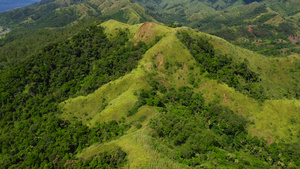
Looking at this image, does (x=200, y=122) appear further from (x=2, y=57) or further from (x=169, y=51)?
(x=2, y=57)

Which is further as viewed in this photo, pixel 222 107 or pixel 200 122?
pixel 222 107

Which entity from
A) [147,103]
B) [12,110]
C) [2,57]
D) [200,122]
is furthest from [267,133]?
[2,57]

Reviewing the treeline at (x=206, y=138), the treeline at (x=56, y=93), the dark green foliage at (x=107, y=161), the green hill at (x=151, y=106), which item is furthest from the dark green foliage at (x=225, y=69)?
the dark green foliage at (x=107, y=161)

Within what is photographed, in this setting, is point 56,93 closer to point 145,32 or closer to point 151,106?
point 151,106

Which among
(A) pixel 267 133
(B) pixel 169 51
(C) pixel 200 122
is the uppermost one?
(B) pixel 169 51

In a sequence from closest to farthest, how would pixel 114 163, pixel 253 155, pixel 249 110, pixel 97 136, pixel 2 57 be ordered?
pixel 114 163
pixel 253 155
pixel 97 136
pixel 249 110
pixel 2 57

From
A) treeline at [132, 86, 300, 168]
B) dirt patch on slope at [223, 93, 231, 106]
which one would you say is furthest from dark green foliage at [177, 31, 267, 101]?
treeline at [132, 86, 300, 168]

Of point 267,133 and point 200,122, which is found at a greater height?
point 200,122
